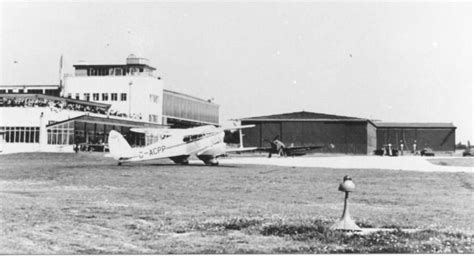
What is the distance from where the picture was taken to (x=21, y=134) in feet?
184

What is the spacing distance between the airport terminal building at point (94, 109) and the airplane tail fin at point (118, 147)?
76.2 ft

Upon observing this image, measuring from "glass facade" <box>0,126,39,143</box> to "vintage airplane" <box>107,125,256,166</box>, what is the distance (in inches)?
945

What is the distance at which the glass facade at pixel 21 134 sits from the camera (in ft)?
183

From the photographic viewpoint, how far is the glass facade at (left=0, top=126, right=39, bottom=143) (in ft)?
183

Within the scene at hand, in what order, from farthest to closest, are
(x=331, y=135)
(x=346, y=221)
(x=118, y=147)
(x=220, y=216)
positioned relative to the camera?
(x=331, y=135) < (x=118, y=147) < (x=220, y=216) < (x=346, y=221)

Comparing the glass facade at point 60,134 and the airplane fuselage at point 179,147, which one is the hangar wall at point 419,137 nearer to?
the glass facade at point 60,134

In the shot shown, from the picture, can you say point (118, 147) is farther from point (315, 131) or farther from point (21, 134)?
point (315, 131)

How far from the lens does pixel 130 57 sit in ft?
263

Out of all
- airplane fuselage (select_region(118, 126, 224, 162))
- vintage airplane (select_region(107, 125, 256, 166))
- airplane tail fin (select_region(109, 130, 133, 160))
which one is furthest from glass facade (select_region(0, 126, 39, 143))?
airplane tail fin (select_region(109, 130, 133, 160))

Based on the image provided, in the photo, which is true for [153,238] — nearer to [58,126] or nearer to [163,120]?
[58,126]

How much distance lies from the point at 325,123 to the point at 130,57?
28157 millimetres

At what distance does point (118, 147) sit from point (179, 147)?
4076mm

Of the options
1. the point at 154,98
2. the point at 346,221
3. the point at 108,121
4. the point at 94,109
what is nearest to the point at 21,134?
the point at 108,121

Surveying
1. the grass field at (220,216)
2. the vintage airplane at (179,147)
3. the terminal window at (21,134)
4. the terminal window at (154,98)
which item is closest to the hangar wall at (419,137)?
the terminal window at (154,98)
